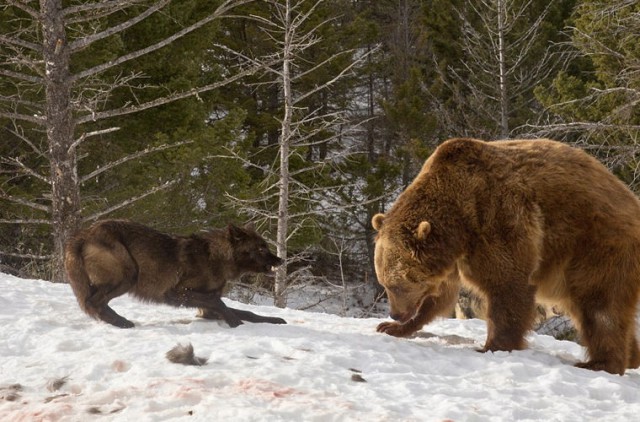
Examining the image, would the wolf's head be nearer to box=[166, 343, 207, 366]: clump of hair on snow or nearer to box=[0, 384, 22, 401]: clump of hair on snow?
box=[166, 343, 207, 366]: clump of hair on snow

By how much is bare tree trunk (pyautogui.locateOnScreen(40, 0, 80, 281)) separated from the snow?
13.2ft

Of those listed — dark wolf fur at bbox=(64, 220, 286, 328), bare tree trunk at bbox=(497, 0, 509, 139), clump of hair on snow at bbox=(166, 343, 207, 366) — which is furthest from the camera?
bare tree trunk at bbox=(497, 0, 509, 139)

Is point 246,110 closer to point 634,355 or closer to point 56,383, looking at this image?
point 634,355

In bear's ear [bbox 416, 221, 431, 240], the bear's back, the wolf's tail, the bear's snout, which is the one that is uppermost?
the bear's back

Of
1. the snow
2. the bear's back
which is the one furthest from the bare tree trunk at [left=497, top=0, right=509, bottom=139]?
the snow

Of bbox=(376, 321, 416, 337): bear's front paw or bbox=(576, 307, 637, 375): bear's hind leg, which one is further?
bbox=(376, 321, 416, 337): bear's front paw

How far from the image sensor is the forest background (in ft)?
34.2

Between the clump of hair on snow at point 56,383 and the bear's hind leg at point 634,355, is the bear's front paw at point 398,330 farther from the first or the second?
the clump of hair on snow at point 56,383

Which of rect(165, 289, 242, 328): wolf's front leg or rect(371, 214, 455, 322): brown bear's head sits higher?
rect(371, 214, 455, 322): brown bear's head

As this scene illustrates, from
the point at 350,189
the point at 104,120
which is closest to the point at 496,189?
the point at 104,120

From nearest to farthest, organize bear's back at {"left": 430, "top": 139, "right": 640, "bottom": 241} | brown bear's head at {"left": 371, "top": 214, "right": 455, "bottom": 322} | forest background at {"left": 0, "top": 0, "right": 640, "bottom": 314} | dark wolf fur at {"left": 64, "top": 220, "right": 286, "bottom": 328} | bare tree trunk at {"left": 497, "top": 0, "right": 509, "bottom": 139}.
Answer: bear's back at {"left": 430, "top": 139, "right": 640, "bottom": 241}
brown bear's head at {"left": 371, "top": 214, "right": 455, "bottom": 322}
dark wolf fur at {"left": 64, "top": 220, "right": 286, "bottom": 328}
forest background at {"left": 0, "top": 0, "right": 640, "bottom": 314}
bare tree trunk at {"left": 497, "top": 0, "right": 509, "bottom": 139}

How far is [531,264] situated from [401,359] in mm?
1277

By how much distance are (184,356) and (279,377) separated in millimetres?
707

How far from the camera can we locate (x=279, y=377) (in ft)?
14.5
